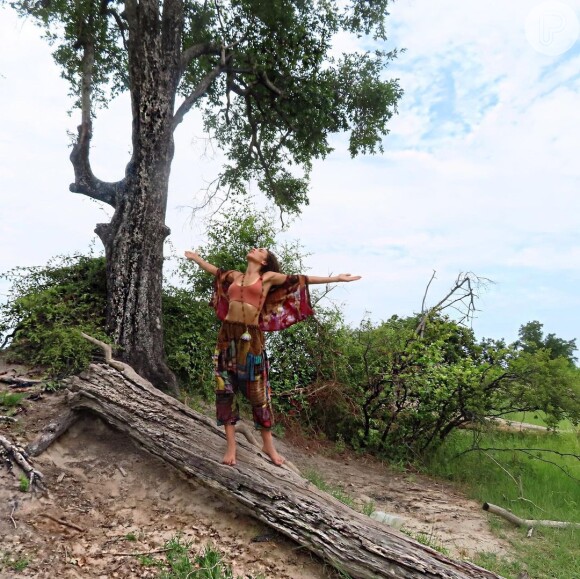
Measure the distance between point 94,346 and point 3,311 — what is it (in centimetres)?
196

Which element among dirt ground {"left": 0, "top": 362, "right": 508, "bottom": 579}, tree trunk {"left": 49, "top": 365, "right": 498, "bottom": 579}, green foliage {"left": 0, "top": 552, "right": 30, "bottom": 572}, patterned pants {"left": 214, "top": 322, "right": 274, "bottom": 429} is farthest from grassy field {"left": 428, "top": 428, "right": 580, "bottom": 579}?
green foliage {"left": 0, "top": 552, "right": 30, "bottom": 572}

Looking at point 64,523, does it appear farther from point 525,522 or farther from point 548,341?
point 548,341

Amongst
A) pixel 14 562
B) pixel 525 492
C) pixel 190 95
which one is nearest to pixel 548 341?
pixel 525 492

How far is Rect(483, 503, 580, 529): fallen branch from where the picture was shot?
666 cm

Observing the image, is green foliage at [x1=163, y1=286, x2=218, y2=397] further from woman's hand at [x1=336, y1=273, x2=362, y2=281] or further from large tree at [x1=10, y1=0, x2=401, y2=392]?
woman's hand at [x1=336, y1=273, x2=362, y2=281]

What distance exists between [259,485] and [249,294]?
1935mm

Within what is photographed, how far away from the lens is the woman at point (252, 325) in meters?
5.42

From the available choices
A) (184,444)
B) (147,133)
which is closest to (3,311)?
(147,133)

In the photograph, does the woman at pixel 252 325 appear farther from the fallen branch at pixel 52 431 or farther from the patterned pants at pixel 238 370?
the fallen branch at pixel 52 431

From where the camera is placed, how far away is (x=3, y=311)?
28.0 feet

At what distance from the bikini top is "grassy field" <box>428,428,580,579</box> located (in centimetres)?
367

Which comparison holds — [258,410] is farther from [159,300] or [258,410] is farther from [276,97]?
[276,97]

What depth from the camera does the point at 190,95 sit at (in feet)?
32.6

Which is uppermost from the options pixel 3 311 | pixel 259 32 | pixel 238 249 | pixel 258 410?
pixel 259 32
